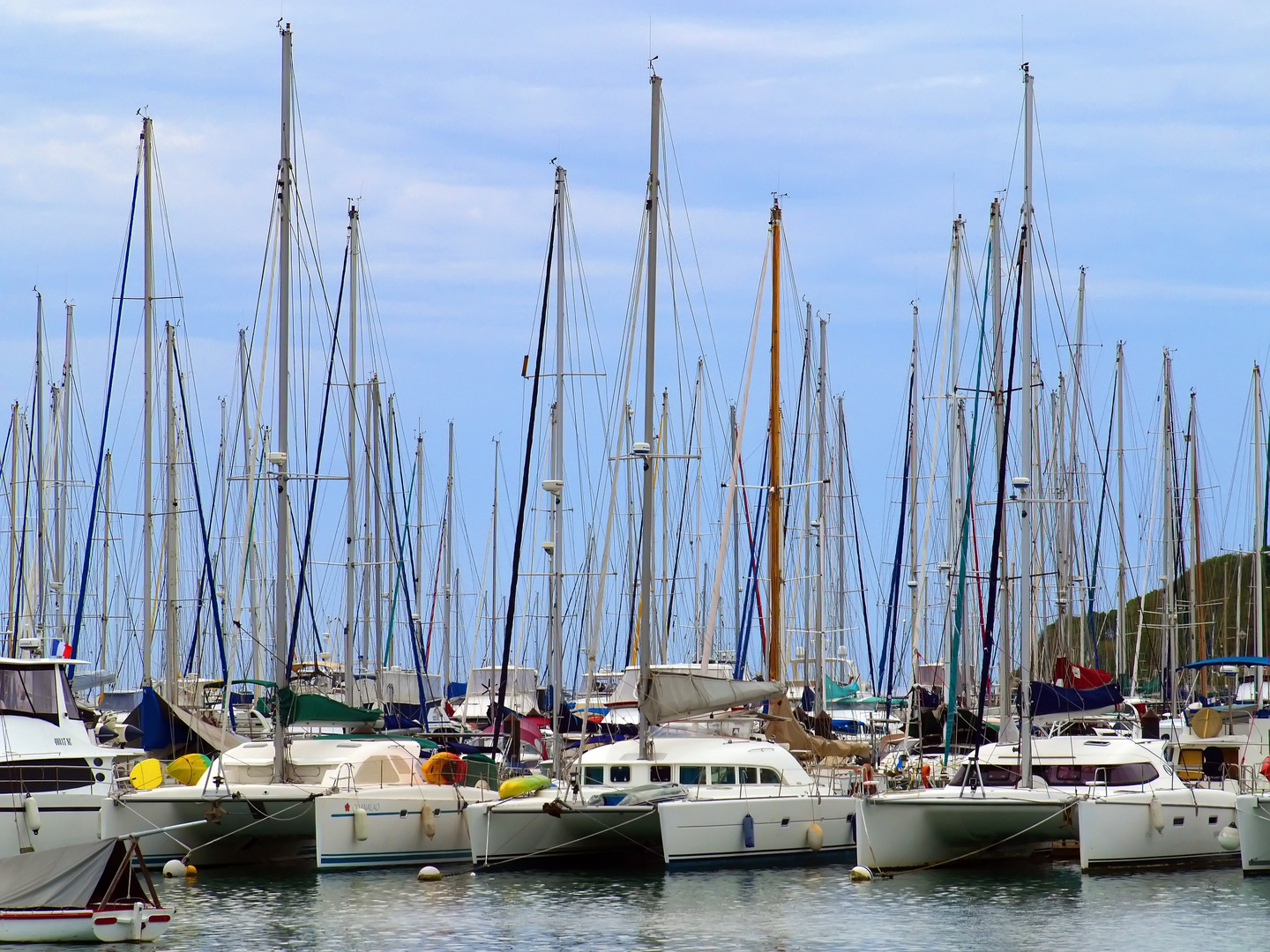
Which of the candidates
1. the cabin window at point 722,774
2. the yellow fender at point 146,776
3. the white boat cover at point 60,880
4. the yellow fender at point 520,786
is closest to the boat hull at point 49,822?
the yellow fender at point 146,776

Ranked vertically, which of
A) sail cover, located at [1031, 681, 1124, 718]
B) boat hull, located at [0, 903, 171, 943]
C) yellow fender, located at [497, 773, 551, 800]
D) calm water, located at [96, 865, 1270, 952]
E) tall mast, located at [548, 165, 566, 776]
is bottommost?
calm water, located at [96, 865, 1270, 952]

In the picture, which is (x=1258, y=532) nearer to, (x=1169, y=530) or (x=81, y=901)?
(x=1169, y=530)

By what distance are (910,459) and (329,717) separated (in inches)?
770

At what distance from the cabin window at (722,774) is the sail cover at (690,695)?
50.9 inches

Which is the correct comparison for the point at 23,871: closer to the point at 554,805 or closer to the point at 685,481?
the point at 554,805

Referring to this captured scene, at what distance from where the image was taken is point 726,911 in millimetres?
23203

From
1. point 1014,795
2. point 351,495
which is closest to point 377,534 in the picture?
point 351,495

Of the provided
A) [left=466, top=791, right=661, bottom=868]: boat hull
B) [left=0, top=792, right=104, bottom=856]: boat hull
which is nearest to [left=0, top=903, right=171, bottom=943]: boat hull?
[left=0, top=792, right=104, bottom=856]: boat hull

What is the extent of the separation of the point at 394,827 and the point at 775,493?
407 inches

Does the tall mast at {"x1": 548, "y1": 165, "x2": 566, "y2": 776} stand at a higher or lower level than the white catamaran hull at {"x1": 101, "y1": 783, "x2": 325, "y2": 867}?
higher

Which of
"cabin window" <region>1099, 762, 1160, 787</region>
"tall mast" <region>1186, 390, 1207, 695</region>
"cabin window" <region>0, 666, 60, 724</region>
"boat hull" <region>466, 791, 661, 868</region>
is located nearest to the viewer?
"boat hull" <region>466, 791, 661, 868</region>

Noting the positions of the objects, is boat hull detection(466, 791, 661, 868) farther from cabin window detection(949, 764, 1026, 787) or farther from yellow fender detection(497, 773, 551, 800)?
cabin window detection(949, 764, 1026, 787)

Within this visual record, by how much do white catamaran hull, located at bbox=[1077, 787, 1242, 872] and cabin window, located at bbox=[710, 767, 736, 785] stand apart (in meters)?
5.16

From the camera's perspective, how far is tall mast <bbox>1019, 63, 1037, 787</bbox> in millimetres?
26062
